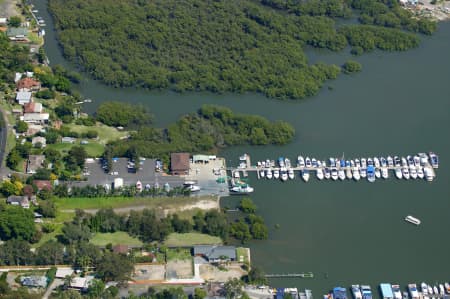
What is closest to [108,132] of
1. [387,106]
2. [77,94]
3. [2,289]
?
[77,94]

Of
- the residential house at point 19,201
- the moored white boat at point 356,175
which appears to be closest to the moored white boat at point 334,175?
the moored white boat at point 356,175

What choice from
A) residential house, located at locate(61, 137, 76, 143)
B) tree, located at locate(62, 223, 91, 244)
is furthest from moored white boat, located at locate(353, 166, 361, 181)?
residential house, located at locate(61, 137, 76, 143)

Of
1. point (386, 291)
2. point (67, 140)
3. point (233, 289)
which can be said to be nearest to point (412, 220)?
point (386, 291)

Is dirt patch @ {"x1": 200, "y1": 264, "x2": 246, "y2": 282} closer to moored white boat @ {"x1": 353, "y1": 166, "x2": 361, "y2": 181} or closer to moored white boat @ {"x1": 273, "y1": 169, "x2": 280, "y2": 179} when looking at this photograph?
moored white boat @ {"x1": 273, "y1": 169, "x2": 280, "y2": 179}

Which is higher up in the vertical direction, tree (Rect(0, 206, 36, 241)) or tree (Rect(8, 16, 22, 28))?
tree (Rect(8, 16, 22, 28))

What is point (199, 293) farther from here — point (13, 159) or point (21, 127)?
point (21, 127)

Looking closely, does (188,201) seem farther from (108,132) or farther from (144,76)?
(144,76)
